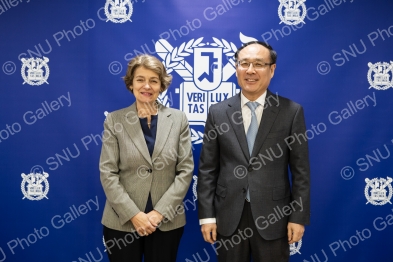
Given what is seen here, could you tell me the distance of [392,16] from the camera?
2395 mm

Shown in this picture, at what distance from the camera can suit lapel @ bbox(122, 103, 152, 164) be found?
187 centimetres

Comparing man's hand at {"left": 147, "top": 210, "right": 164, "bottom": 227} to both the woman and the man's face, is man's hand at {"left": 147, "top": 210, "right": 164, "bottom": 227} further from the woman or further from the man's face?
the man's face

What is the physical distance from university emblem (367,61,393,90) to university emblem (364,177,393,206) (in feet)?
2.04

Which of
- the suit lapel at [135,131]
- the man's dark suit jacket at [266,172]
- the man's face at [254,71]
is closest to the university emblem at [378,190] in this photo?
the man's dark suit jacket at [266,172]

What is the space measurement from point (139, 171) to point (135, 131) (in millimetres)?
209

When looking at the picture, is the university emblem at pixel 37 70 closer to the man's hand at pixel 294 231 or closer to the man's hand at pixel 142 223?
the man's hand at pixel 142 223

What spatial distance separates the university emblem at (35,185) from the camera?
8.15 ft

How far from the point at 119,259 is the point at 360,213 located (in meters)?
1.62

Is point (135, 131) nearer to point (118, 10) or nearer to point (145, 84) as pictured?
point (145, 84)

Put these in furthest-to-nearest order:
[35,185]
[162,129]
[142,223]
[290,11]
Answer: [35,185] < [290,11] < [162,129] < [142,223]

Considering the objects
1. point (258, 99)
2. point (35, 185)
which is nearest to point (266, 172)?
point (258, 99)

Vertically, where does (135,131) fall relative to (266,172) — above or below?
above

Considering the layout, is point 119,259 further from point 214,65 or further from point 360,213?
point 360,213

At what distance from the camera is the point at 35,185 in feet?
8.17
